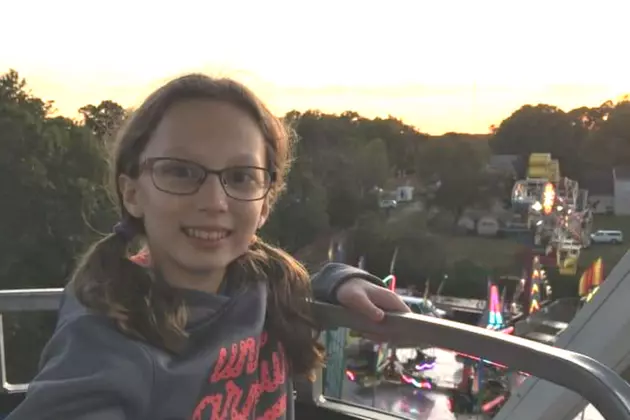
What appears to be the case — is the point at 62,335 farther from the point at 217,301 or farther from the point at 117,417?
the point at 217,301

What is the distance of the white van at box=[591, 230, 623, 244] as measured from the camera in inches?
433

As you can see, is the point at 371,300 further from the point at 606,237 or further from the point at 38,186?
the point at 38,186

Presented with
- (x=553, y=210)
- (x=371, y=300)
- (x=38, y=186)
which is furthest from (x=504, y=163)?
(x=371, y=300)

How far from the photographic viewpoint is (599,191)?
10.7 metres

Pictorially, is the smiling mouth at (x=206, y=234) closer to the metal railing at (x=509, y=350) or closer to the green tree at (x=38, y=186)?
the metal railing at (x=509, y=350)

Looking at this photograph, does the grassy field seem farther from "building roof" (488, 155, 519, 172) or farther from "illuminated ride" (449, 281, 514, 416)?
"illuminated ride" (449, 281, 514, 416)

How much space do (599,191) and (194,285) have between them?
10.6 metres

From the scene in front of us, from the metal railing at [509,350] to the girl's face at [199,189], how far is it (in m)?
0.18

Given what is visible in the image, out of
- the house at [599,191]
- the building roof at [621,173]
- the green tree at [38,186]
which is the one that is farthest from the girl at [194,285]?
the green tree at [38,186]

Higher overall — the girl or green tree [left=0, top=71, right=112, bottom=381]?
the girl

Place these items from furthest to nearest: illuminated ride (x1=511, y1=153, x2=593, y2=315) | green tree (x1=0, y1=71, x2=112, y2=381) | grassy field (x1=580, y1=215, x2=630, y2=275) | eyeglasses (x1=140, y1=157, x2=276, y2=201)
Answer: green tree (x1=0, y1=71, x2=112, y2=381) < grassy field (x1=580, y1=215, x2=630, y2=275) < illuminated ride (x1=511, y1=153, x2=593, y2=315) < eyeglasses (x1=140, y1=157, x2=276, y2=201)

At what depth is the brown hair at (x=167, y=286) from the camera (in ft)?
2.68

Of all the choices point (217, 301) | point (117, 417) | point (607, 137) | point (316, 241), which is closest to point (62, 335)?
point (117, 417)

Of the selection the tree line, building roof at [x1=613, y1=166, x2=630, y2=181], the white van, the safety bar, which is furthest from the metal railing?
the white van
